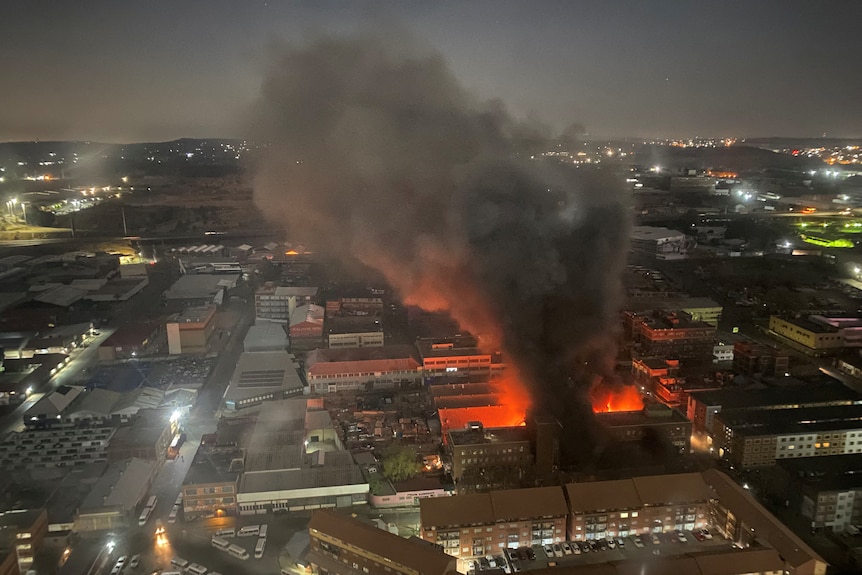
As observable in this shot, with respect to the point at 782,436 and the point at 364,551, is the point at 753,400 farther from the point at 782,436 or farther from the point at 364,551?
the point at 364,551

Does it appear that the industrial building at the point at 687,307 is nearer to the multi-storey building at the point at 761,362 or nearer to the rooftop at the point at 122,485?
the multi-storey building at the point at 761,362

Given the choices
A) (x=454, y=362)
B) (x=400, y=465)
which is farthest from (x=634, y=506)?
(x=454, y=362)

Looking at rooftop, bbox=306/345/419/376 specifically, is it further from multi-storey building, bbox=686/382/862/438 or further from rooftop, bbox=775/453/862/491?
rooftop, bbox=775/453/862/491

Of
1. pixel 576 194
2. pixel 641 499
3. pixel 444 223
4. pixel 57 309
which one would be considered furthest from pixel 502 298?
pixel 57 309

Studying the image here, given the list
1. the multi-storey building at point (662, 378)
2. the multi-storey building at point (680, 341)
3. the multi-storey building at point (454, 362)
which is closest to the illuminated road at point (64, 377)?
the multi-storey building at point (454, 362)

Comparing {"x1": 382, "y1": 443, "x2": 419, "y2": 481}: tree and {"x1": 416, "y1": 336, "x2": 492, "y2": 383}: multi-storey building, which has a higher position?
{"x1": 416, "y1": 336, "x2": 492, "y2": 383}: multi-storey building

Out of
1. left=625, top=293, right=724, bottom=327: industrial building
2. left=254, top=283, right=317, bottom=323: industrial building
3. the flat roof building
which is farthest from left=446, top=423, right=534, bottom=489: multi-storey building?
left=254, top=283, right=317, bottom=323: industrial building

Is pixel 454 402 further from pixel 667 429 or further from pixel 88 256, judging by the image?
pixel 88 256
